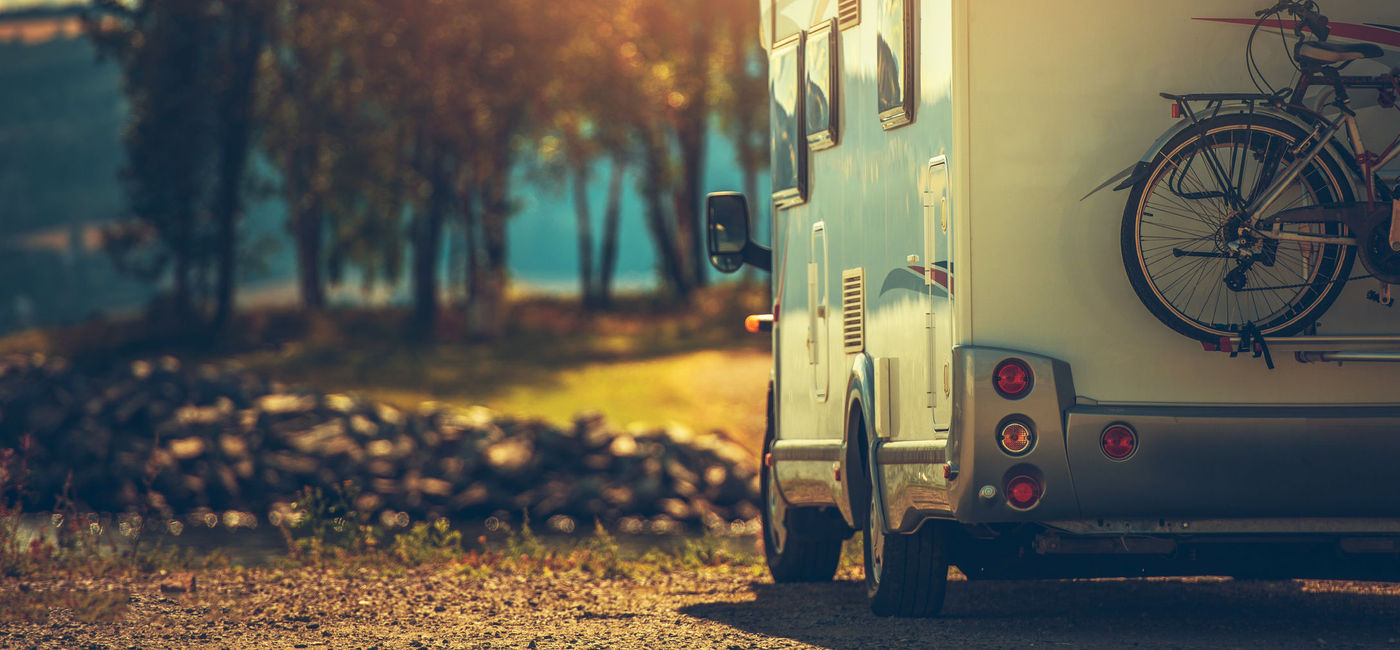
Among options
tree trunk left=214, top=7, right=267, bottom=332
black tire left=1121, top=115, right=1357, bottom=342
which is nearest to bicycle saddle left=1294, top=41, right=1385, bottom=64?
black tire left=1121, top=115, right=1357, bottom=342

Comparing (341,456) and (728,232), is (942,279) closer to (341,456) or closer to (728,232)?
(728,232)

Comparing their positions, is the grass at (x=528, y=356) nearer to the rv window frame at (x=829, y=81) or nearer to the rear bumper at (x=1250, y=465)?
the rv window frame at (x=829, y=81)

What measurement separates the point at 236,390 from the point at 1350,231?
27.7 meters

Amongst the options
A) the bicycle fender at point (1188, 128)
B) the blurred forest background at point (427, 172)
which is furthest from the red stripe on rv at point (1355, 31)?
the blurred forest background at point (427, 172)

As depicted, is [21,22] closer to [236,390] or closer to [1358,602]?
[236,390]

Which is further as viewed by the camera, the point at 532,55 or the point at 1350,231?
the point at 532,55

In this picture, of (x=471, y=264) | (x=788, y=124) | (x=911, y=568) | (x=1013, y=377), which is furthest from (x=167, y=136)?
(x=1013, y=377)

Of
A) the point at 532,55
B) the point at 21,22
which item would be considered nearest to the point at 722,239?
the point at 532,55

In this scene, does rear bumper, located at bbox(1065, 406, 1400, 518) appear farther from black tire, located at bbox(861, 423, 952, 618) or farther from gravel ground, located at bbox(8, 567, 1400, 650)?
black tire, located at bbox(861, 423, 952, 618)

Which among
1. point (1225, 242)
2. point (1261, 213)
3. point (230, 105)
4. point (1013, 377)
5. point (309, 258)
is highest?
point (230, 105)

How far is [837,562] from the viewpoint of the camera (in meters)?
12.5

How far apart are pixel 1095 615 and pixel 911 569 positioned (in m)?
1.21

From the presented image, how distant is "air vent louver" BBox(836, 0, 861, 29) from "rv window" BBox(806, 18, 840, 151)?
0.36ft

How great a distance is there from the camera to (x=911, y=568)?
31.1ft
